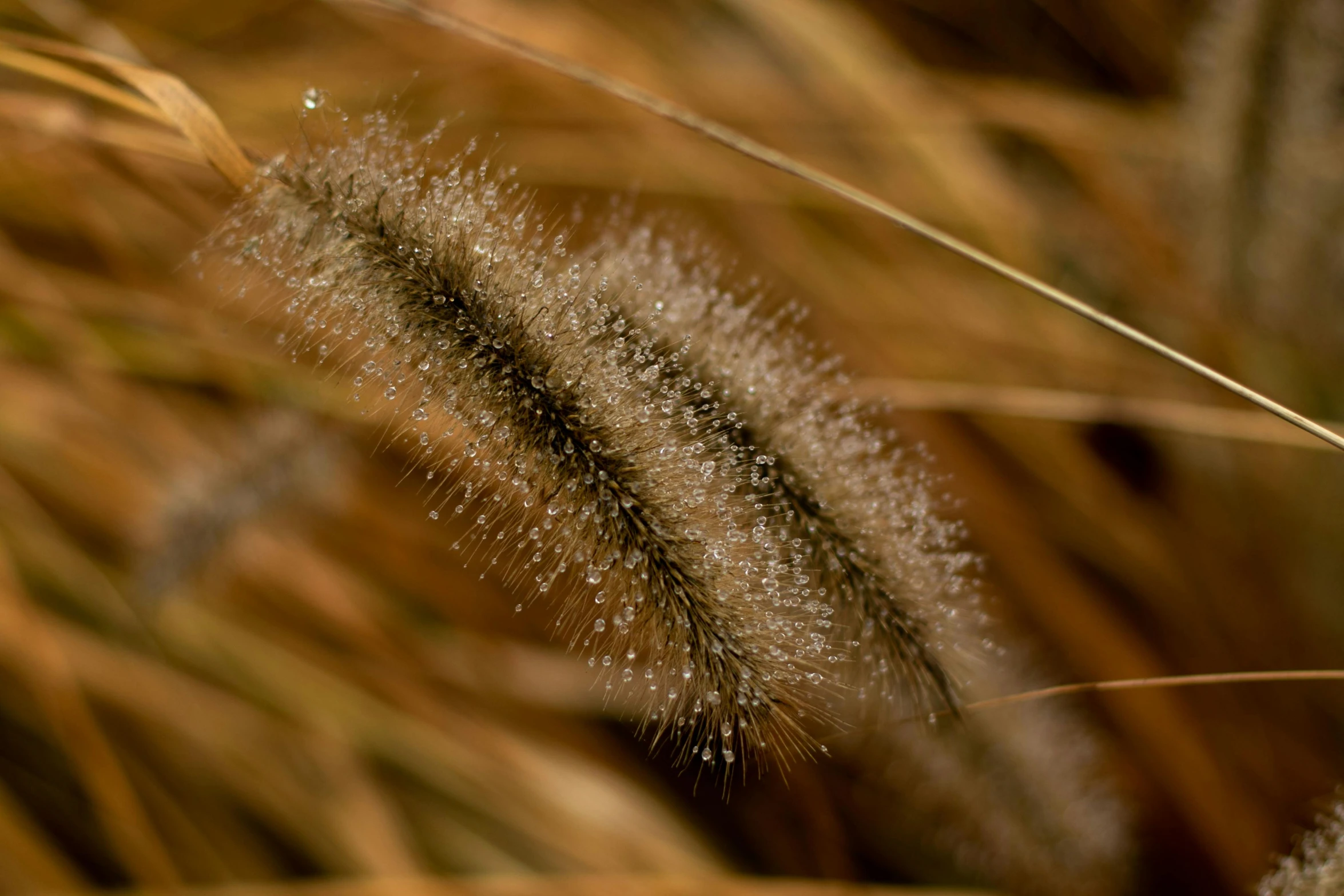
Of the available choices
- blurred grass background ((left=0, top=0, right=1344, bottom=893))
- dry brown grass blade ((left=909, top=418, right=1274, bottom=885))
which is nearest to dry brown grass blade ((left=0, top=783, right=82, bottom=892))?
blurred grass background ((left=0, top=0, right=1344, bottom=893))

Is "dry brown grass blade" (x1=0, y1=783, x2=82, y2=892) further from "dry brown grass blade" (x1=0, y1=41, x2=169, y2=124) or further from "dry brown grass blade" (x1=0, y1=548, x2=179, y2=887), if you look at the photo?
"dry brown grass blade" (x1=0, y1=41, x2=169, y2=124)

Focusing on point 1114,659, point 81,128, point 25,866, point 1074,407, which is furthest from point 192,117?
point 1114,659

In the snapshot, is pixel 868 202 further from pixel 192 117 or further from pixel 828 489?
pixel 192 117

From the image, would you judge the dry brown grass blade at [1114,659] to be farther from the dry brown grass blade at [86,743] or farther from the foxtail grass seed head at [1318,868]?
the dry brown grass blade at [86,743]

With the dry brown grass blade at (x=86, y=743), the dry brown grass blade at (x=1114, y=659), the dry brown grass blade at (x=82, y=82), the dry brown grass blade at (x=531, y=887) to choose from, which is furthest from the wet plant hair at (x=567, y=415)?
the dry brown grass blade at (x=86, y=743)

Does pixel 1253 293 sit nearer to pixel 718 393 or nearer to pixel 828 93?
pixel 828 93
